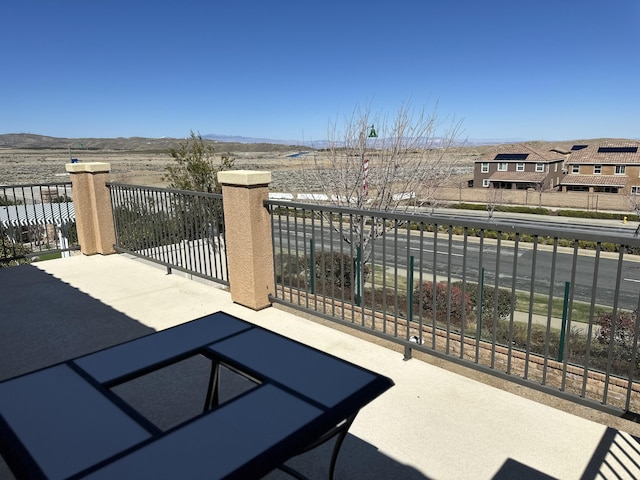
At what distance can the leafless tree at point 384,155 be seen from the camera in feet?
49.2

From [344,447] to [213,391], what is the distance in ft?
2.88

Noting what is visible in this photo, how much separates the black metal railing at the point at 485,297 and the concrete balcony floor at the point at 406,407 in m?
0.19

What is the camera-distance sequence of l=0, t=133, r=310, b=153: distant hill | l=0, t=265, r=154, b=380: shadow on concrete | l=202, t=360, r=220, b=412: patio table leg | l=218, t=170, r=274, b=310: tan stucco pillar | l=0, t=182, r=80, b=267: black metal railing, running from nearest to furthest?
l=202, t=360, r=220, b=412: patio table leg → l=0, t=265, r=154, b=380: shadow on concrete → l=218, t=170, r=274, b=310: tan stucco pillar → l=0, t=182, r=80, b=267: black metal railing → l=0, t=133, r=310, b=153: distant hill

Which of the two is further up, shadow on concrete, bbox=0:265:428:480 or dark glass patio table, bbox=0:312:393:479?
dark glass patio table, bbox=0:312:393:479

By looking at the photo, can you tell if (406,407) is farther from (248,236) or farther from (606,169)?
(606,169)

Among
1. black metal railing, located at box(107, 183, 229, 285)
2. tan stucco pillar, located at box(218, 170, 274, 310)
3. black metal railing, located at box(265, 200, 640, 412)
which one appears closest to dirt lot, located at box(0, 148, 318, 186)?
black metal railing, located at box(265, 200, 640, 412)

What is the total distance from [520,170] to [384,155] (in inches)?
1868

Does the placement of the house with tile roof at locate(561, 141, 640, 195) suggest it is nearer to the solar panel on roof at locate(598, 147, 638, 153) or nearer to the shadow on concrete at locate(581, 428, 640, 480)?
the solar panel on roof at locate(598, 147, 638, 153)

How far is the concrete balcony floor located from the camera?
258 centimetres

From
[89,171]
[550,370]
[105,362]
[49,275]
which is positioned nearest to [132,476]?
[105,362]

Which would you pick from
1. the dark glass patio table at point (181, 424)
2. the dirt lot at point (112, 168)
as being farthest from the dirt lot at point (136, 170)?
the dark glass patio table at point (181, 424)

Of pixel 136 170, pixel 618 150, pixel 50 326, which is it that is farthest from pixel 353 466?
pixel 136 170

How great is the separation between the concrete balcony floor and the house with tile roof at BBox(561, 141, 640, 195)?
180 ft

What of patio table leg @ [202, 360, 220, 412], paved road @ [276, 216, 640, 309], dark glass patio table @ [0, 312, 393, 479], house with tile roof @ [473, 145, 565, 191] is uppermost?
dark glass patio table @ [0, 312, 393, 479]
